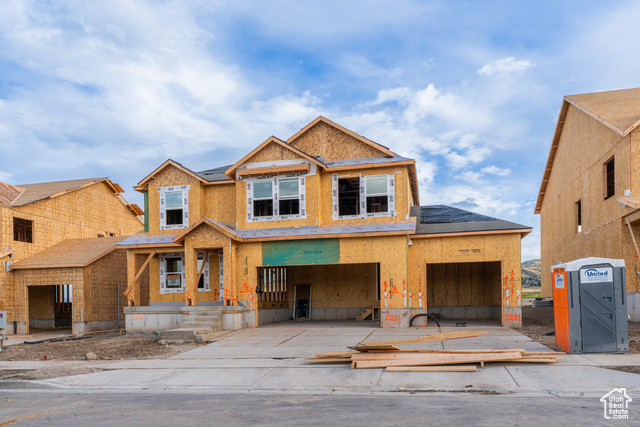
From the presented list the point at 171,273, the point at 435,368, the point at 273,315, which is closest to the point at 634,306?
the point at 435,368

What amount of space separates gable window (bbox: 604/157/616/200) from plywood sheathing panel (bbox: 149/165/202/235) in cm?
1762

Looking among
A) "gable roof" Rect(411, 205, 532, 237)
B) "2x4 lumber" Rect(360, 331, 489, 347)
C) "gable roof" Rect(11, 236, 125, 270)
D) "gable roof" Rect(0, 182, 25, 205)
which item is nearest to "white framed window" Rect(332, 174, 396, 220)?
"gable roof" Rect(411, 205, 532, 237)

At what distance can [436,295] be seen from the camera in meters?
23.9

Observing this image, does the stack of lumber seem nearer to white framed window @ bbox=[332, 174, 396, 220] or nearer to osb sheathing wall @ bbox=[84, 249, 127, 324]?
white framed window @ bbox=[332, 174, 396, 220]

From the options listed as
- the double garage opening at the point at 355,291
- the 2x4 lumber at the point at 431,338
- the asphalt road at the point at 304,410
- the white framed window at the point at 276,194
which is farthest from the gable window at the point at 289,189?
the asphalt road at the point at 304,410

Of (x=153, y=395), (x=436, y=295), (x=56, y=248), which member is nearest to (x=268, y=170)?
(x=436, y=295)

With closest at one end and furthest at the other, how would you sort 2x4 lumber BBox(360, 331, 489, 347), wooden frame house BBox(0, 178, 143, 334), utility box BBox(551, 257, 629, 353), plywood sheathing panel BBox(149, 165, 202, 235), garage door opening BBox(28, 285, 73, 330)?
1. utility box BBox(551, 257, 629, 353)
2. 2x4 lumber BBox(360, 331, 489, 347)
3. plywood sheathing panel BBox(149, 165, 202, 235)
4. wooden frame house BBox(0, 178, 143, 334)
5. garage door opening BBox(28, 285, 73, 330)

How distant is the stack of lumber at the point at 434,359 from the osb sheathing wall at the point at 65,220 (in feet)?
66.0

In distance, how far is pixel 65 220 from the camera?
93.7 feet

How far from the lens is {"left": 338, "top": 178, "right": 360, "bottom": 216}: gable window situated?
21.6 m

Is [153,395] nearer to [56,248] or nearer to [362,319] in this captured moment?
[362,319]
